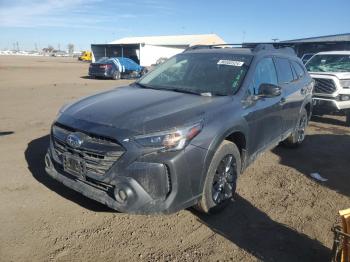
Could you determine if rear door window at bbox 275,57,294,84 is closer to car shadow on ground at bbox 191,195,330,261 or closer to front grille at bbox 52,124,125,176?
car shadow on ground at bbox 191,195,330,261

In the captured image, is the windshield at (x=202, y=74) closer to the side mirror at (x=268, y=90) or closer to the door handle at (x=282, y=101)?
the side mirror at (x=268, y=90)

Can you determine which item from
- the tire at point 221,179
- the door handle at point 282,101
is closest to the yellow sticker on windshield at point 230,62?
the door handle at point 282,101

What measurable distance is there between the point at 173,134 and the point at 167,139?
0.07 metres

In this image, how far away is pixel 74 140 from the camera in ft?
11.4

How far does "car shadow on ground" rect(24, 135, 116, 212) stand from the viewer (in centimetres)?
412

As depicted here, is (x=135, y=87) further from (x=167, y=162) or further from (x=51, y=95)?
(x=51, y=95)

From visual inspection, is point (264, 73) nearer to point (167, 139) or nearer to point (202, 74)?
point (202, 74)

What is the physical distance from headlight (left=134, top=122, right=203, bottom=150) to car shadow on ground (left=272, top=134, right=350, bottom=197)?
2.73m

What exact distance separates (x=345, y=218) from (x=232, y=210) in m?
1.70

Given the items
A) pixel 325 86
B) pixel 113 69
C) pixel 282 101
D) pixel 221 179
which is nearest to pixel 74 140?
pixel 221 179

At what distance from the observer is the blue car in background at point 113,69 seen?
24328 mm

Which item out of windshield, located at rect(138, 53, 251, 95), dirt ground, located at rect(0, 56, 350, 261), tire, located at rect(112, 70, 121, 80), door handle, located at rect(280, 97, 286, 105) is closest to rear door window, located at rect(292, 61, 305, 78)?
door handle, located at rect(280, 97, 286, 105)

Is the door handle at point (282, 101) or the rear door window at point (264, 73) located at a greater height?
the rear door window at point (264, 73)

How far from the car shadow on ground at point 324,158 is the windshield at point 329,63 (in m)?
3.46
